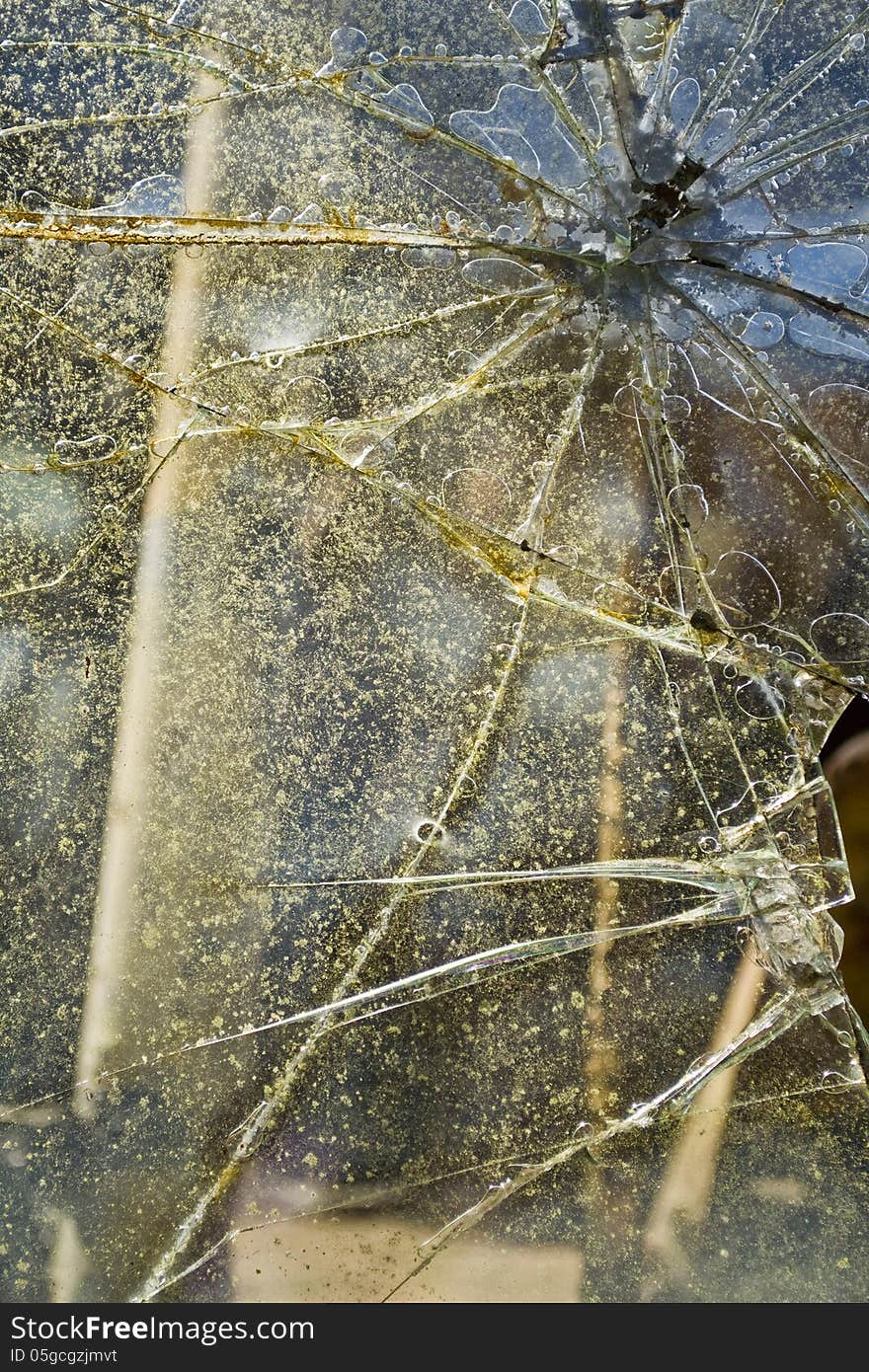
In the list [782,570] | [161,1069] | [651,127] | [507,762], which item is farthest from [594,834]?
[651,127]

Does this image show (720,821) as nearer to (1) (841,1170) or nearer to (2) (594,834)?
(2) (594,834)

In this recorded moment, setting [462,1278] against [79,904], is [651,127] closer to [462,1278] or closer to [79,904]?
[79,904]

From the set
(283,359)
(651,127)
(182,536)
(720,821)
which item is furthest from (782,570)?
(182,536)

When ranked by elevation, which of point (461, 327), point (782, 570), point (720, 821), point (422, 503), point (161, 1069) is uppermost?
point (461, 327)

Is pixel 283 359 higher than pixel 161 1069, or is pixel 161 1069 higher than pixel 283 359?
pixel 283 359

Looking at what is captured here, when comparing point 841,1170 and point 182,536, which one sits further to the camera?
point 182,536

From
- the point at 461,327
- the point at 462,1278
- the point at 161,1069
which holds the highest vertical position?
the point at 461,327
